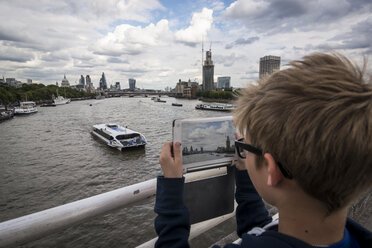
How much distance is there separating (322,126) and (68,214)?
1046mm

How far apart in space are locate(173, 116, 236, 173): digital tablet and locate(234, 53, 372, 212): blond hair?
1.22ft

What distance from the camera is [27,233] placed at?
0.90m

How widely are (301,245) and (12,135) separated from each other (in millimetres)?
34368

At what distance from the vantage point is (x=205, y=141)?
1.09m

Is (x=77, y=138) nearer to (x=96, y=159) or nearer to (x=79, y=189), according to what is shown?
(x=96, y=159)

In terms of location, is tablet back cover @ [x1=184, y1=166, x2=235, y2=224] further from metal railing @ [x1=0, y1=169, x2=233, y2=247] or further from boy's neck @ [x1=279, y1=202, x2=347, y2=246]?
boy's neck @ [x1=279, y1=202, x2=347, y2=246]

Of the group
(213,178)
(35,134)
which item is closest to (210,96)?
(35,134)

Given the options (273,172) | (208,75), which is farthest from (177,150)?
(208,75)

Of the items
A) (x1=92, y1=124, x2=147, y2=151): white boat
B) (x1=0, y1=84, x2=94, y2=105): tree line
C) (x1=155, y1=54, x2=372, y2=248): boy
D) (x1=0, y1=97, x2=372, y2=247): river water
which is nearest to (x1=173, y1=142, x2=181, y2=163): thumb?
(x1=155, y1=54, x2=372, y2=248): boy

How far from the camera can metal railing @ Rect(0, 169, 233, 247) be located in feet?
2.91

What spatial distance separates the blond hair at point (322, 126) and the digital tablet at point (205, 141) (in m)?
0.37

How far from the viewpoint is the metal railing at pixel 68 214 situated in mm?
887

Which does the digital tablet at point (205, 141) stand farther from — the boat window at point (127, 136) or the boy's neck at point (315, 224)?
the boat window at point (127, 136)

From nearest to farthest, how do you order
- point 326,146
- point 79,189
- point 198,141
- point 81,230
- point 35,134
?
point 326,146 → point 198,141 → point 81,230 → point 79,189 → point 35,134
